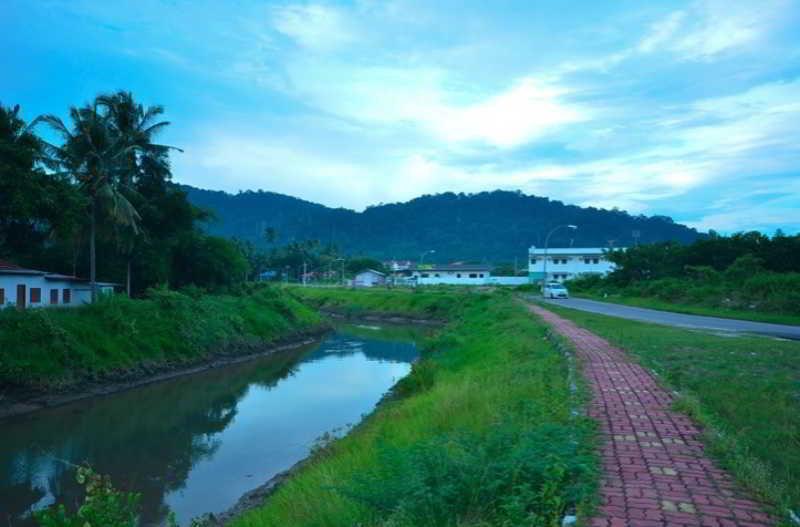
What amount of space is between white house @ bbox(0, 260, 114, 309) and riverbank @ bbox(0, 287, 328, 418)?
240cm

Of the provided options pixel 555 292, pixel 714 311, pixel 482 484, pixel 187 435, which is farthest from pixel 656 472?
pixel 555 292

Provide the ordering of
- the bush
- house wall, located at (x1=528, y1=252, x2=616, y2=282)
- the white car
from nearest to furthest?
the bush → the white car → house wall, located at (x1=528, y1=252, x2=616, y2=282)

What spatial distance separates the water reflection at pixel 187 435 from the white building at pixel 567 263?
6236cm

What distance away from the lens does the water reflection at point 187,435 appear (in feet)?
42.3

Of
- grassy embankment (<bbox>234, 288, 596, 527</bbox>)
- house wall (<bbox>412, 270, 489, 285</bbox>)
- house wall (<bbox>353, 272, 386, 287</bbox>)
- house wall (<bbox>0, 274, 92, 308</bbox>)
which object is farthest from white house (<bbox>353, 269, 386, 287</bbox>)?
grassy embankment (<bbox>234, 288, 596, 527</bbox>)

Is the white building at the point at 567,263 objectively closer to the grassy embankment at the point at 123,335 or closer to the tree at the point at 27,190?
the grassy embankment at the point at 123,335

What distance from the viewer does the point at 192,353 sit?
1174 inches

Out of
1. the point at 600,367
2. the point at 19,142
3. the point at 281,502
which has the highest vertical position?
the point at 19,142

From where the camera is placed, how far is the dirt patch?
19.5 meters

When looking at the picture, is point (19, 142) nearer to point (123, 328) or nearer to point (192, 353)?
point (123, 328)

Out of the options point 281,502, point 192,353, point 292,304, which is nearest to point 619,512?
point 281,502

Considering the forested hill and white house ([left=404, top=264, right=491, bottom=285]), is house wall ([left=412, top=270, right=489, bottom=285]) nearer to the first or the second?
white house ([left=404, top=264, right=491, bottom=285])

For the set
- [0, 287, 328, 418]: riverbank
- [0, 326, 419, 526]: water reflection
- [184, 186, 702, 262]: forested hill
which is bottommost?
[0, 326, 419, 526]: water reflection

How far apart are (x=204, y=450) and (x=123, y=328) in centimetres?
1252
